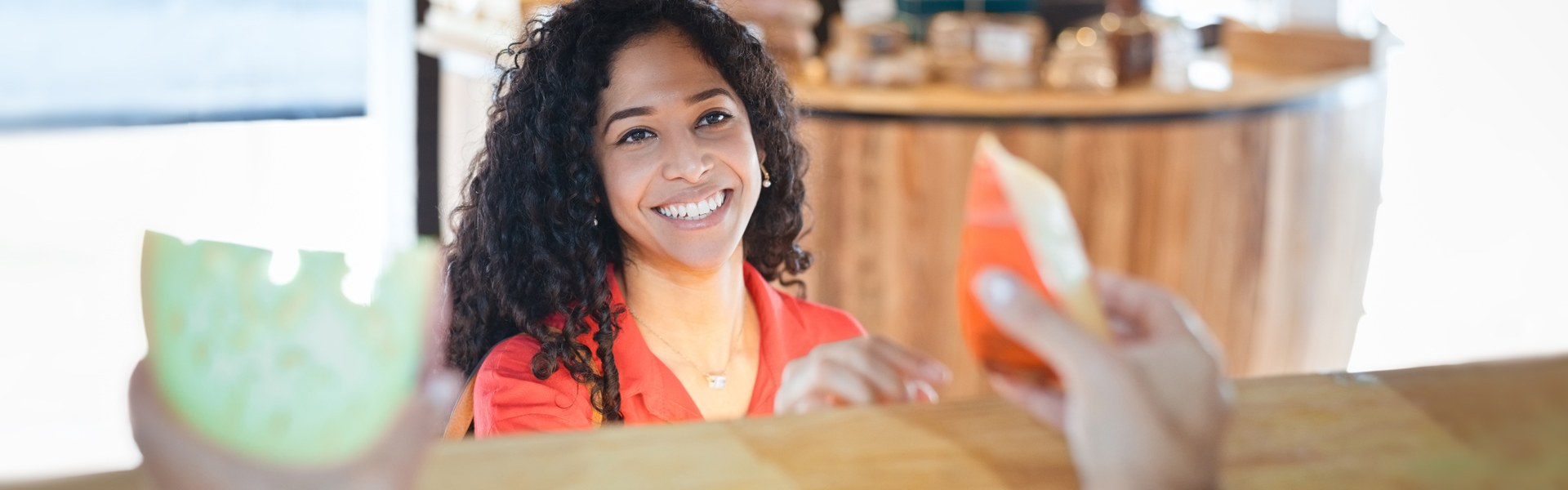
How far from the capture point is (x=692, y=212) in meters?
1.28

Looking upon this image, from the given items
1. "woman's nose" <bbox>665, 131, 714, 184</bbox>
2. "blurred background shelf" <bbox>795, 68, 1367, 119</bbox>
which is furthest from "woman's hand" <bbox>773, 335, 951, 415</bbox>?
"blurred background shelf" <bbox>795, 68, 1367, 119</bbox>

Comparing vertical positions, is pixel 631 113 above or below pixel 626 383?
above

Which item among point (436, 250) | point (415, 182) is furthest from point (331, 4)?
point (436, 250)

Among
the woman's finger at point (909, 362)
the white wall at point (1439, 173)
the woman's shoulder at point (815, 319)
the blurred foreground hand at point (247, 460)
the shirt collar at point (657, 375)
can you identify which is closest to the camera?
the blurred foreground hand at point (247, 460)

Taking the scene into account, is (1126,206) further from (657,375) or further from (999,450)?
(999,450)

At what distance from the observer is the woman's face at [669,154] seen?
1273 millimetres

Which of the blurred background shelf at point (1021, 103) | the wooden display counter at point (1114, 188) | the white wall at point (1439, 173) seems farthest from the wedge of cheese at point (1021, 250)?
the blurred background shelf at point (1021, 103)

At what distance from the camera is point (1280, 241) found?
3.12 meters

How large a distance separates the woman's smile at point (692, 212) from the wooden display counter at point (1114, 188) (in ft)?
4.52

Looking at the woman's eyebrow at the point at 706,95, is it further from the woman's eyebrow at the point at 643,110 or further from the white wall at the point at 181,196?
the white wall at the point at 181,196

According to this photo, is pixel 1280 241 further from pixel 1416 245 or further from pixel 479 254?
pixel 479 254

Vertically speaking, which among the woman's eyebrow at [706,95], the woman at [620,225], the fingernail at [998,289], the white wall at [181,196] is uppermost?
the fingernail at [998,289]

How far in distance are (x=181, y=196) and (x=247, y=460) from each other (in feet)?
10.7

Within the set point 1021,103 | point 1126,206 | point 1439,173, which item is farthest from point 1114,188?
point 1439,173
